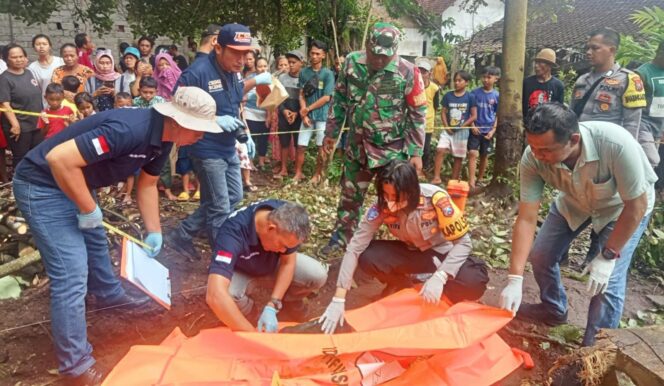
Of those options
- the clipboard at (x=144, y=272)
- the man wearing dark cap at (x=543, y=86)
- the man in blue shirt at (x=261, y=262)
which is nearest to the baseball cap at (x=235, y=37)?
the man in blue shirt at (x=261, y=262)

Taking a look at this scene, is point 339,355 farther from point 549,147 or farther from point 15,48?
point 15,48

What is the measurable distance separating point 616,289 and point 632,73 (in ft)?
7.00

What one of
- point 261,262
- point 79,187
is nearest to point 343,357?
point 261,262

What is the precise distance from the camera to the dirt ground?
2.73m

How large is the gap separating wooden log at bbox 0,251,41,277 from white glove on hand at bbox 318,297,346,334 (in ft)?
6.94

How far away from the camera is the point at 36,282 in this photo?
3439mm

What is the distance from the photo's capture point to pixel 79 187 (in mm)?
2221

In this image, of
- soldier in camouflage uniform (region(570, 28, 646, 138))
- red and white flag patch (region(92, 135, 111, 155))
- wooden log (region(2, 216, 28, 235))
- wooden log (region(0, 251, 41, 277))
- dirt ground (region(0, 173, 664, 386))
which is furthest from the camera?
soldier in camouflage uniform (region(570, 28, 646, 138))

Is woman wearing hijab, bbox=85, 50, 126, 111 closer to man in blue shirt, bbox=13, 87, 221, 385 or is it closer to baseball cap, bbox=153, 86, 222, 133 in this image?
man in blue shirt, bbox=13, 87, 221, 385

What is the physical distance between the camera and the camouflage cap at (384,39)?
3.41 m

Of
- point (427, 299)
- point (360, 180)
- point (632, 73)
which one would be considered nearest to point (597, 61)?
point (632, 73)

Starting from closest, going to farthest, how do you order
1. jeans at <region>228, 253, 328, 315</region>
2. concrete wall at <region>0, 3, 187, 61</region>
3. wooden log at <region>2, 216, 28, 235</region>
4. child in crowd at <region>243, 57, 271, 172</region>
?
jeans at <region>228, 253, 328, 315</region> < wooden log at <region>2, 216, 28, 235</region> < child in crowd at <region>243, 57, 271, 172</region> < concrete wall at <region>0, 3, 187, 61</region>

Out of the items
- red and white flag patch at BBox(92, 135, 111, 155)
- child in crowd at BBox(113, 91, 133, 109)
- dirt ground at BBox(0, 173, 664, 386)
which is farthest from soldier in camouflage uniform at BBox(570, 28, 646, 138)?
child in crowd at BBox(113, 91, 133, 109)

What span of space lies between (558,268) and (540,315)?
1.11 feet
